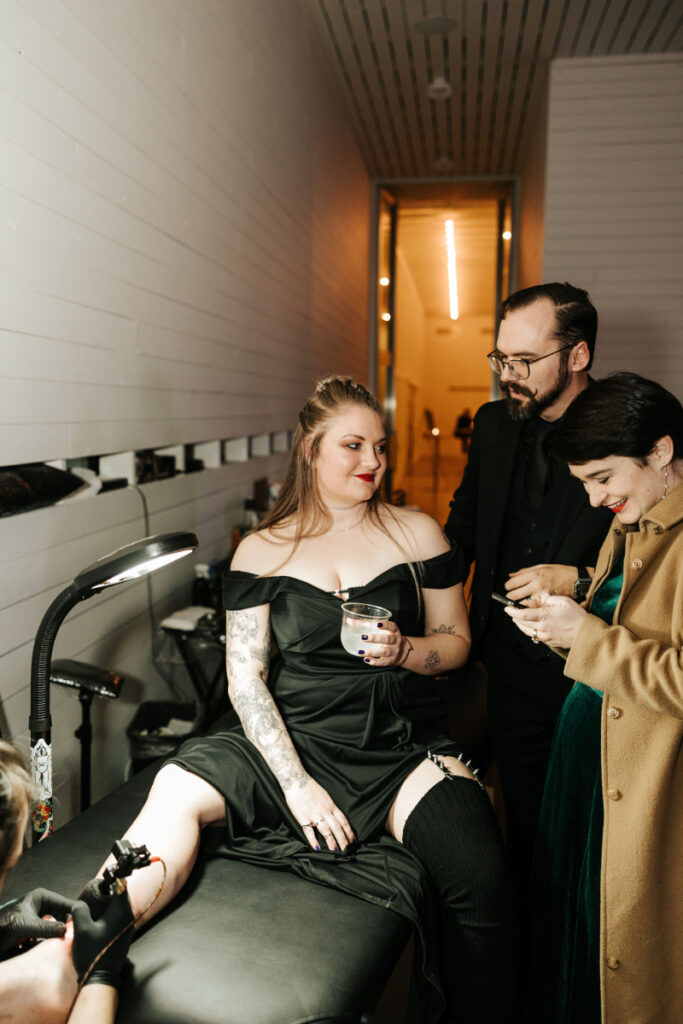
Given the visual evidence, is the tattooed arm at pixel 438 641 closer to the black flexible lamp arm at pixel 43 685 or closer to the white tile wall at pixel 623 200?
the black flexible lamp arm at pixel 43 685

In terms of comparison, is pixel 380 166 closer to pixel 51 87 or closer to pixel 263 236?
pixel 263 236

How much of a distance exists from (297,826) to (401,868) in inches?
10.2

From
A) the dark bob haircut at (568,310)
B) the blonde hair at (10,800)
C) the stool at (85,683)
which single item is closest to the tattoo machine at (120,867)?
the blonde hair at (10,800)

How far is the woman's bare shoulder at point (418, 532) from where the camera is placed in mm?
2107

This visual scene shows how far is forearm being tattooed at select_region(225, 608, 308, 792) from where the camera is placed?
1.85 m

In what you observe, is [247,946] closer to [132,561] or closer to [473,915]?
[473,915]

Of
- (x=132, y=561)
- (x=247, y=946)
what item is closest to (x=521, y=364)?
(x=132, y=561)

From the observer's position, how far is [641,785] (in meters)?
1.59

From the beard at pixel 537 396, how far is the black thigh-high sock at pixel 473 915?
1127mm

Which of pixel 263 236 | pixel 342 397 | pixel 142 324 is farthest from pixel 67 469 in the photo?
pixel 263 236

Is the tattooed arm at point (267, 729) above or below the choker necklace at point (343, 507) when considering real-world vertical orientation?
below

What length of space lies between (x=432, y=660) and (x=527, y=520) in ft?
1.82

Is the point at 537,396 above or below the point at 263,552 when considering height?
above

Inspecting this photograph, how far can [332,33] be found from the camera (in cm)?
520
